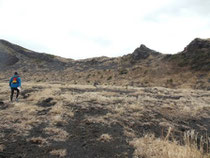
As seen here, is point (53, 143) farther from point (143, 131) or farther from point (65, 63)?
point (65, 63)

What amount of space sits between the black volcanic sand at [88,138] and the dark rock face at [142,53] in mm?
51913

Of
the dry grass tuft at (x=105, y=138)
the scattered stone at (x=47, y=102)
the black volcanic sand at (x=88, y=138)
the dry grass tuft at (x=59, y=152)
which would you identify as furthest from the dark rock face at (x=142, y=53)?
the dry grass tuft at (x=59, y=152)

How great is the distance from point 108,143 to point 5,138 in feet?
11.4

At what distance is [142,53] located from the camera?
6038cm

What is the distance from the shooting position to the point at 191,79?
1401 inches

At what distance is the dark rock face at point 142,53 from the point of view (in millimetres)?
59344

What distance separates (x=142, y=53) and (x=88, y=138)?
5754 cm

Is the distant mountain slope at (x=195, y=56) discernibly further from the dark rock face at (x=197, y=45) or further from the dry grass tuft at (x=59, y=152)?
the dry grass tuft at (x=59, y=152)

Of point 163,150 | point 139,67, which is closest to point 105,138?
point 163,150

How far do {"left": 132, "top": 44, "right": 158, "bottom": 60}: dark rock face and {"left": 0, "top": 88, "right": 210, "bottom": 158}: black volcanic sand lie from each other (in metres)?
51.9

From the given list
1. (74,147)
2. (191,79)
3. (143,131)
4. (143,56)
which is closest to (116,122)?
(143,131)

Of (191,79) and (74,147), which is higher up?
(191,79)

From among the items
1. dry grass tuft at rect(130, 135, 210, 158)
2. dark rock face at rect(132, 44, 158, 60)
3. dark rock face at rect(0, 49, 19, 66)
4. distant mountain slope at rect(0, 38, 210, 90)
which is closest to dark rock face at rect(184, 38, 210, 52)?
distant mountain slope at rect(0, 38, 210, 90)

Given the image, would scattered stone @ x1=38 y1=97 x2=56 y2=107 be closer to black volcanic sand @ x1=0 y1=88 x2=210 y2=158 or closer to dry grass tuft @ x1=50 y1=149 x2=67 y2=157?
black volcanic sand @ x1=0 y1=88 x2=210 y2=158
